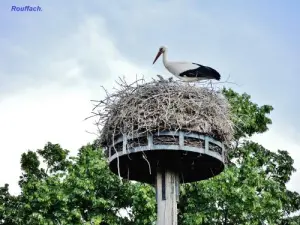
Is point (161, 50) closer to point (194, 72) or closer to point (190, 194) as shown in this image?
point (194, 72)

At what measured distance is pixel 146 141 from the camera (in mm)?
9547

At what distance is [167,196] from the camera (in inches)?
380

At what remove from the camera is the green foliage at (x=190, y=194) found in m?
19.5

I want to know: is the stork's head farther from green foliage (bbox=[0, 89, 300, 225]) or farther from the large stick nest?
green foliage (bbox=[0, 89, 300, 225])

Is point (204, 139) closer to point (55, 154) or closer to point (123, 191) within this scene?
point (123, 191)

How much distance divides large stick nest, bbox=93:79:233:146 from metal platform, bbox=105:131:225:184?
0.11 m

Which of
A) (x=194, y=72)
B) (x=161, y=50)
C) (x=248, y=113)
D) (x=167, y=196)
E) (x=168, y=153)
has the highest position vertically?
(x=248, y=113)

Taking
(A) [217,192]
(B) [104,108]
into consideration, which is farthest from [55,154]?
(B) [104,108]

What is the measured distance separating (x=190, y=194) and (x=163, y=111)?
11.5 metres

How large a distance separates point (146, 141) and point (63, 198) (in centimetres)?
1128

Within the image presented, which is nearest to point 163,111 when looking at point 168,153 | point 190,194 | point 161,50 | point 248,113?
point 168,153

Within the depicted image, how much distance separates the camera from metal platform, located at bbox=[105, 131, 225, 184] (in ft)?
31.1

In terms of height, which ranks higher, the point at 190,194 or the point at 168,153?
the point at 190,194

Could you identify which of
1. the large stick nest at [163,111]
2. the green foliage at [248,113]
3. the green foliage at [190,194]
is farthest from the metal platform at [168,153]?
the green foliage at [248,113]
